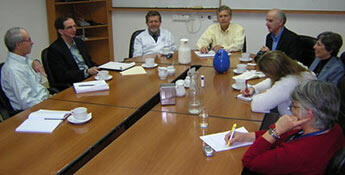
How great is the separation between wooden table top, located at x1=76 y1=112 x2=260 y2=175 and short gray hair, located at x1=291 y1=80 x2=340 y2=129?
0.37 m

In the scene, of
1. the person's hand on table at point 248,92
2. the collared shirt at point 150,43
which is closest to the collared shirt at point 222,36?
the collared shirt at point 150,43

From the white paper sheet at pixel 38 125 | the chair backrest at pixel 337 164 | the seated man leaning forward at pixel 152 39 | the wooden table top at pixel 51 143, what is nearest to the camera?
the chair backrest at pixel 337 164

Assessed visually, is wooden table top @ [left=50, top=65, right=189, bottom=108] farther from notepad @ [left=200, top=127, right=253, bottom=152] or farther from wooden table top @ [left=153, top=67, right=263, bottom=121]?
notepad @ [left=200, top=127, right=253, bottom=152]

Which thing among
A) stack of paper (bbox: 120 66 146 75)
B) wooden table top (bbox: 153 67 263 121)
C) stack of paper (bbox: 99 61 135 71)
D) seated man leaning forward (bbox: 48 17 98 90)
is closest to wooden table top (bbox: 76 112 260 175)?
wooden table top (bbox: 153 67 263 121)

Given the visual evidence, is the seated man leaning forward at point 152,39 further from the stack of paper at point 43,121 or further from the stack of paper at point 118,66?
the stack of paper at point 43,121

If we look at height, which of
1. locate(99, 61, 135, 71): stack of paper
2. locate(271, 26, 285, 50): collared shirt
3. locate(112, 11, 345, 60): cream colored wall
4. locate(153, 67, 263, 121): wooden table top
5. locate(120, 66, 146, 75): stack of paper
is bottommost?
locate(153, 67, 263, 121): wooden table top

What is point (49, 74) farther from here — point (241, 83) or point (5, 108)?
point (241, 83)

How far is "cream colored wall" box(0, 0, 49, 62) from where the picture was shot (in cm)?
415

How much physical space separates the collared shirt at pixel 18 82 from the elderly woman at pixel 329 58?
2.39m

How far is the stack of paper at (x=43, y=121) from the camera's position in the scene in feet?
5.75

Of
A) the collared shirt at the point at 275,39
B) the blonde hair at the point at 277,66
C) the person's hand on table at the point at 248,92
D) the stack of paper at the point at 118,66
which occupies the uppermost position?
the collared shirt at the point at 275,39

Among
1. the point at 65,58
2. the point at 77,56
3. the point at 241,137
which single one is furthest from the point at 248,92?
the point at 77,56

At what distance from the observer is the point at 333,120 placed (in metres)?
1.32

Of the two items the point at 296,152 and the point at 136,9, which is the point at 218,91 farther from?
the point at 136,9
